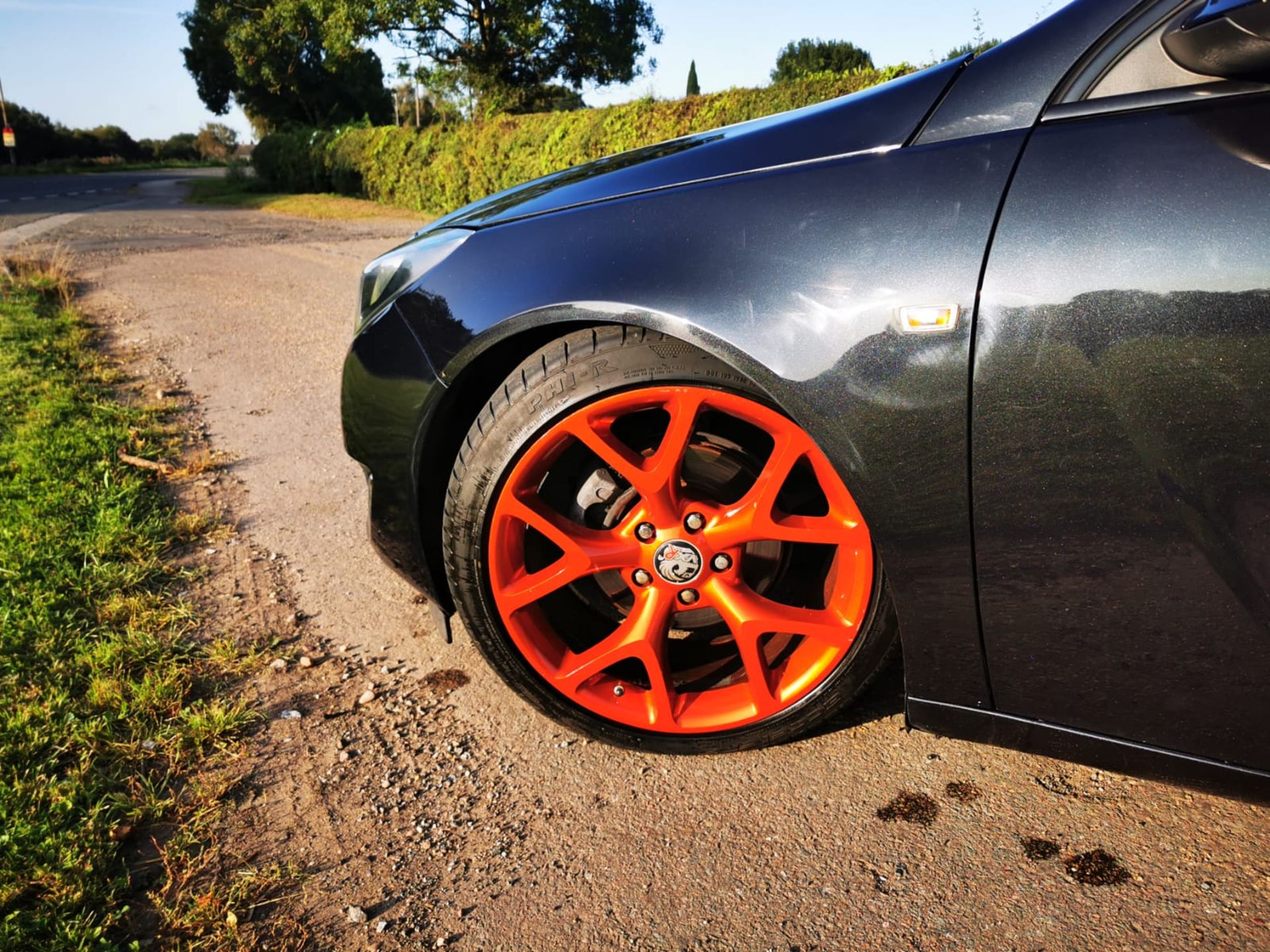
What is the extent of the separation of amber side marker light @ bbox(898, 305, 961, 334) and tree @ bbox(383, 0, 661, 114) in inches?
1021

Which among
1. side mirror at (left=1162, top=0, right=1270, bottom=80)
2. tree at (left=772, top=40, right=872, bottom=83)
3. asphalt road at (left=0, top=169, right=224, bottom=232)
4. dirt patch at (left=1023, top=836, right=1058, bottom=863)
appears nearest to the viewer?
side mirror at (left=1162, top=0, right=1270, bottom=80)

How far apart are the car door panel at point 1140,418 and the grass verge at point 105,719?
1.43 m

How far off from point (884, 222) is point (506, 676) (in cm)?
117

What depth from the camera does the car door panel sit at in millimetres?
1219

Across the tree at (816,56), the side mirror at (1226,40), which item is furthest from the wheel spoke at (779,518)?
the tree at (816,56)

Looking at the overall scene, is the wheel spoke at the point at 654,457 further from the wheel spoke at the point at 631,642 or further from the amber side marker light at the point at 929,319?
the amber side marker light at the point at 929,319

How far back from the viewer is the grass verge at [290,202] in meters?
16.6

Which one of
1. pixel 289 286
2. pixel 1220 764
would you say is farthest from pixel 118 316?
pixel 1220 764

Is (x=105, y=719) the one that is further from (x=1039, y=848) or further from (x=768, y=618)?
(x=1039, y=848)

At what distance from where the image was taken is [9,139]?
4297 cm

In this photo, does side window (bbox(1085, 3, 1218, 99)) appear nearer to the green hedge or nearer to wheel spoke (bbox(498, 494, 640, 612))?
wheel spoke (bbox(498, 494, 640, 612))

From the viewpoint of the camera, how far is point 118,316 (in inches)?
271

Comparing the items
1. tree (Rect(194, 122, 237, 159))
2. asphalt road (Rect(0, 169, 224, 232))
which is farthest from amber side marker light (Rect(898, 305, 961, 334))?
tree (Rect(194, 122, 237, 159))

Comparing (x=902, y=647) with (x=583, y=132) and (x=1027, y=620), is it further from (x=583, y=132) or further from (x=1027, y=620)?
(x=583, y=132)
